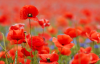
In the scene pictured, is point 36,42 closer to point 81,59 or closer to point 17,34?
point 17,34

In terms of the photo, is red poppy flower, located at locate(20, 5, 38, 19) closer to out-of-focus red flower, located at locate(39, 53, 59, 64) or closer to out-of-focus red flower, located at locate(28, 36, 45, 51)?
out-of-focus red flower, located at locate(28, 36, 45, 51)

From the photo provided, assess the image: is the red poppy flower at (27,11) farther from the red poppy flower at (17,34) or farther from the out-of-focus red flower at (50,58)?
the out-of-focus red flower at (50,58)

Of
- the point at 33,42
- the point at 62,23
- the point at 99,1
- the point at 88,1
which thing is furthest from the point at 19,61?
the point at 88,1

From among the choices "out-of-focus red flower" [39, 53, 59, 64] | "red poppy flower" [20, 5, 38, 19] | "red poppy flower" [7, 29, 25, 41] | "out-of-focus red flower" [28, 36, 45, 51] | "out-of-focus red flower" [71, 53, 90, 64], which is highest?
"red poppy flower" [20, 5, 38, 19]

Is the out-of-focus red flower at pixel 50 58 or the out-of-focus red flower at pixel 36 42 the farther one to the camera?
the out-of-focus red flower at pixel 36 42

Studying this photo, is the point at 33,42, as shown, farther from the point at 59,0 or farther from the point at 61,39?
the point at 59,0

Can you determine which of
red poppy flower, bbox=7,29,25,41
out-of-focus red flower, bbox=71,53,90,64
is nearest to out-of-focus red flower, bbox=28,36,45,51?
red poppy flower, bbox=7,29,25,41

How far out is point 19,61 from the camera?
2.97 feet

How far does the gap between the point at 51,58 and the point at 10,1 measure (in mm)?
5762

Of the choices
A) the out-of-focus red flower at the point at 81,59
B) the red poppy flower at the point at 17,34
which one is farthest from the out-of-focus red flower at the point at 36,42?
the out-of-focus red flower at the point at 81,59

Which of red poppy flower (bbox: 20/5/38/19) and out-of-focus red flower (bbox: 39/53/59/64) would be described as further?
red poppy flower (bbox: 20/5/38/19)

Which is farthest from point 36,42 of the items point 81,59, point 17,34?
point 81,59

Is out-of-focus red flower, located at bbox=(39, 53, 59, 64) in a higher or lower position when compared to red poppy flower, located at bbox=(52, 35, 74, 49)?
lower

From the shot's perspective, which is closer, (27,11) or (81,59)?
(81,59)
